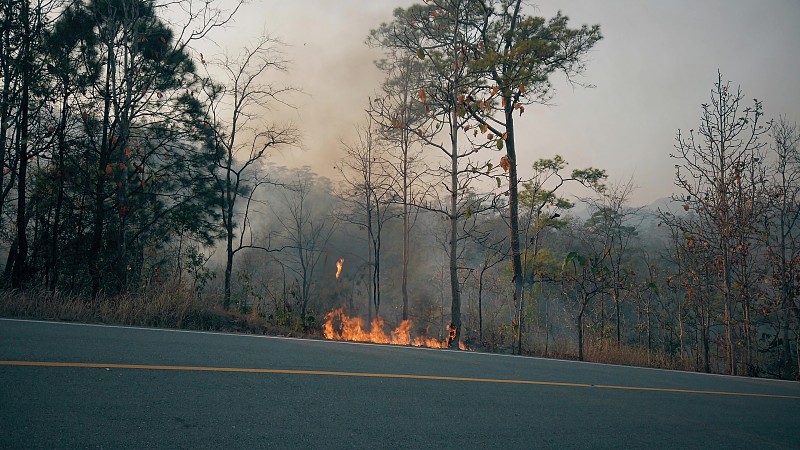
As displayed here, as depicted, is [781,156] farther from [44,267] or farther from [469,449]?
[44,267]

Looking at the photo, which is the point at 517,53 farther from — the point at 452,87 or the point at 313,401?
the point at 313,401

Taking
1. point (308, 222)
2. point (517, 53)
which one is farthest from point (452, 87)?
point (308, 222)

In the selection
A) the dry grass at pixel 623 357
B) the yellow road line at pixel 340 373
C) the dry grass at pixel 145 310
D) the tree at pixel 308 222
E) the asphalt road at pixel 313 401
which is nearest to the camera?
the asphalt road at pixel 313 401

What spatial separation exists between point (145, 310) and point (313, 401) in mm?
7108

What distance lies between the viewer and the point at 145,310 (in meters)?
10.6

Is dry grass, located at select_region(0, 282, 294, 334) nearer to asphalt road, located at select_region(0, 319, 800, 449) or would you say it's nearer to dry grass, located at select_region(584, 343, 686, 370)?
asphalt road, located at select_region(0, 319, 800, 449)

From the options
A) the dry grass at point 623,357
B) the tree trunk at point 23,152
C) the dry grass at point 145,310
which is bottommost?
the dry grass at point 623,357

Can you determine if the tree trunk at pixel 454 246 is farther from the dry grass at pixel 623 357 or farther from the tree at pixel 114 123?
the tree at pixel 114 123

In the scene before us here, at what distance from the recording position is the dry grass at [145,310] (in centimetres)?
946

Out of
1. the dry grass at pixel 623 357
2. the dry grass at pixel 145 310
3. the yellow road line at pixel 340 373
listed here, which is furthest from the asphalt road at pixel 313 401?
the dry grass at pixel 623 357

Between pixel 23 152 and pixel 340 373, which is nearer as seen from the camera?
pixel 340 373

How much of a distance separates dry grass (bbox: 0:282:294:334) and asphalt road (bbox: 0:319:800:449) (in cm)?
195

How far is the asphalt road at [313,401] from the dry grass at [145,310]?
1.95 meters

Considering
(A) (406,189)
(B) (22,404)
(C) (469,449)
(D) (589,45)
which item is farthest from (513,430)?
(A) (406,189)
